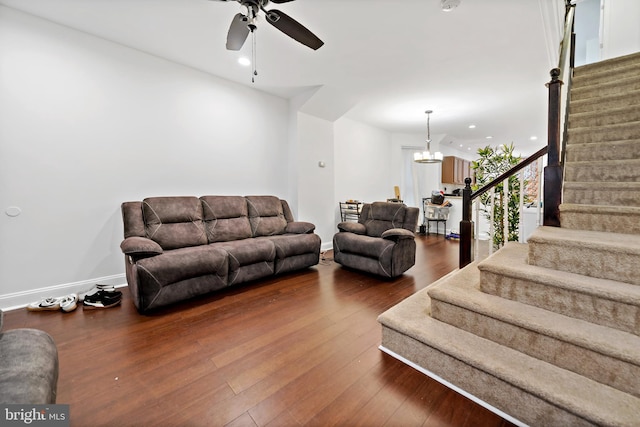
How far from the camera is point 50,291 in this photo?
2.57m

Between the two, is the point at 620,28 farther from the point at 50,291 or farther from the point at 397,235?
the point at 50,291

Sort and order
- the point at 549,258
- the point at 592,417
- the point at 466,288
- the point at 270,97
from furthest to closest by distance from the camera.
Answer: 1. the point at 270,97
2. the point at 466,288
3. the point at 549,258
4. the point at 592,417

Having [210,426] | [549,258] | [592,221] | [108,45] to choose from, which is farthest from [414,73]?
[210,426]

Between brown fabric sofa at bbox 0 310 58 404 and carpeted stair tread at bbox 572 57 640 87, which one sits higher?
carpeted stair tread at bbox 572 57 640 87

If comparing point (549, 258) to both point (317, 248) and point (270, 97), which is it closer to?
point (317, 248)

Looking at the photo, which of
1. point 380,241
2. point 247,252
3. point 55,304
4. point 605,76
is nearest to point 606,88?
point 605,76

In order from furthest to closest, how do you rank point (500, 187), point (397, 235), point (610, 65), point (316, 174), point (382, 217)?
point (316, 174) → point (382, 217) → point (610, 65) → point (397, 235) → point (500, 187)

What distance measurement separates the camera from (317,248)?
3.60 meters

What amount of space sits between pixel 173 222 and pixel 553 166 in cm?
377

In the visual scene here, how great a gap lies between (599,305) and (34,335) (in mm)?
2804

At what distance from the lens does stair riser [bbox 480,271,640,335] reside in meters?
1.25

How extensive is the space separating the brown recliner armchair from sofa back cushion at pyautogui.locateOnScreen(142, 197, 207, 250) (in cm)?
187

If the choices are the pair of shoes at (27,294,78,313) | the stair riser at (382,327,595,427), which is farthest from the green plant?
the pair of shoes at (27,294,78,313)

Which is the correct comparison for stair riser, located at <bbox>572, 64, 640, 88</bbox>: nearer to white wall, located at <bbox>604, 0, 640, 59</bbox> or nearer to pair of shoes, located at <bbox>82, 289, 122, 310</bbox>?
white wall, located at <bbox>604, 0, 640, 59</bbox>
